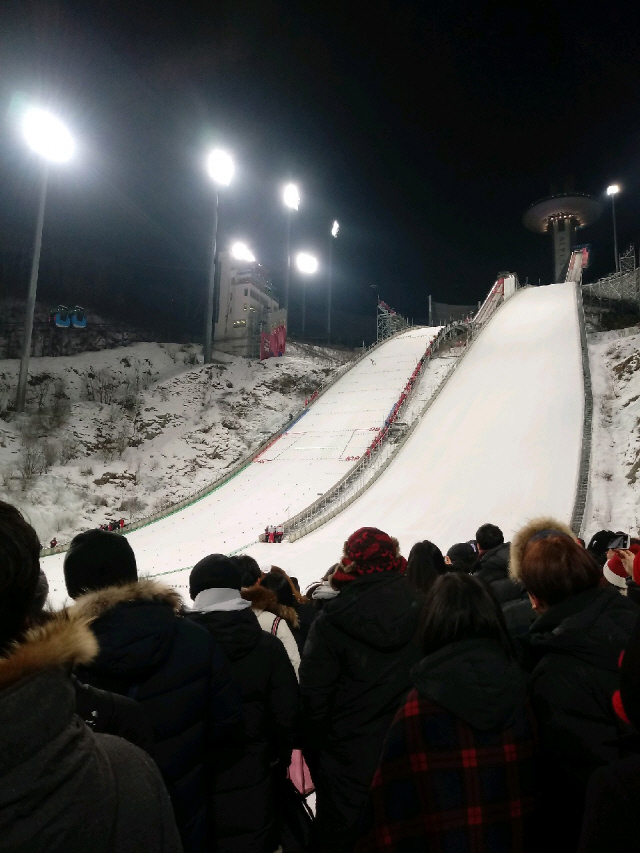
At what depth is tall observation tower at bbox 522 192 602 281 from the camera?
5672 cm

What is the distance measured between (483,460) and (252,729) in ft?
47.9

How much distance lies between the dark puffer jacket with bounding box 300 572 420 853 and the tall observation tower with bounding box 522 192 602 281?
61.8 m

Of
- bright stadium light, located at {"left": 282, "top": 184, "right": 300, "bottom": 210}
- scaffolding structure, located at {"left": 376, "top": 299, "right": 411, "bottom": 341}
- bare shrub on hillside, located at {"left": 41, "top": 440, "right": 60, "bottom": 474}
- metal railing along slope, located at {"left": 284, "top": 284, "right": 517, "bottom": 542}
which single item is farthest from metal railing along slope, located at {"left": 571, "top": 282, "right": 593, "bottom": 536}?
Result: bright stadium light, located at {"left": 282, "top": 184, "right": 300, "bottom": 210}

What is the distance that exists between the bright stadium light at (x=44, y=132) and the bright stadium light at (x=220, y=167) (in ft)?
32.9

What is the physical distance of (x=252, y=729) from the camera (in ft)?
7.89

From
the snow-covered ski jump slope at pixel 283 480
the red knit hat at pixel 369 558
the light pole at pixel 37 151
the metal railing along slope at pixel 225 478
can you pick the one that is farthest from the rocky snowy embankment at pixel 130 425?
the red knit hat at pixel 369 558

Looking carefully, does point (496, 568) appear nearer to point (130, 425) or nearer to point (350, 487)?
point (350, 487)

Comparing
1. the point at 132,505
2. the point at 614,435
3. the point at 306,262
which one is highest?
the point at 306,262

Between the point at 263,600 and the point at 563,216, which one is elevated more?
the point at 563,216

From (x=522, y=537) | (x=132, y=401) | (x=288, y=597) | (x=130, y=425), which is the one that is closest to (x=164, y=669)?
(x=522, y=537)

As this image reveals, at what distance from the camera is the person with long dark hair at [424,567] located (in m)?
3.72

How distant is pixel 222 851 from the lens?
2.32 metres

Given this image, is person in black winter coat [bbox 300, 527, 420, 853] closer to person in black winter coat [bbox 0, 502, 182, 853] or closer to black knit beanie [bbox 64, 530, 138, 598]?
black knit beanie [bbox 64, 530, 138, 598]

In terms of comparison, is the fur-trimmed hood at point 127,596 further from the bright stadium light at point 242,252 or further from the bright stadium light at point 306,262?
the bright stadium light at point 306,262
